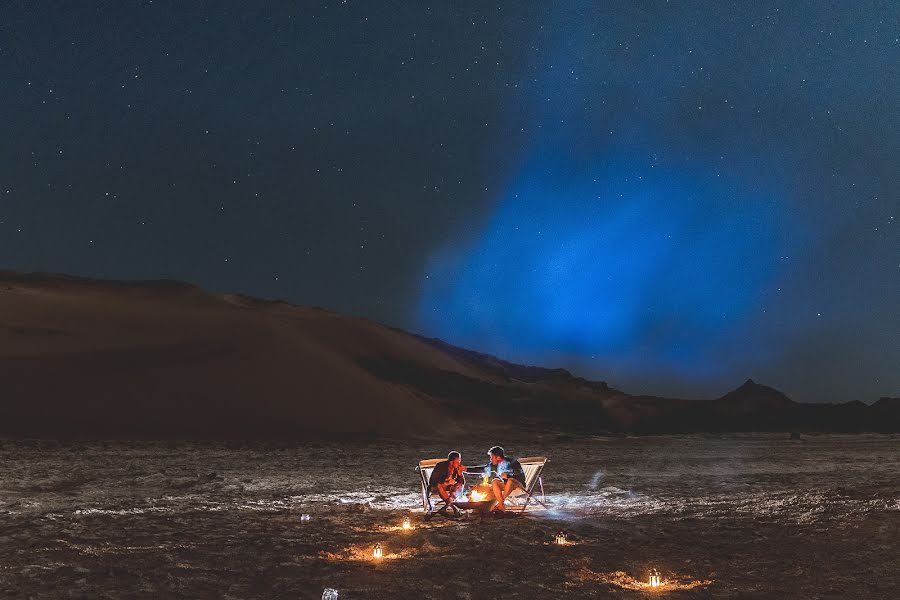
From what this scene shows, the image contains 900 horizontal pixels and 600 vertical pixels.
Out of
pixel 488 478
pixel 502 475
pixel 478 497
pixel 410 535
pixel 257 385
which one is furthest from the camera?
pixel 257 385

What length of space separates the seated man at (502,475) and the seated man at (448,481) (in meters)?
0.42

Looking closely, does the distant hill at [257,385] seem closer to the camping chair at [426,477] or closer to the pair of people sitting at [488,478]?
the camping chair at [426,477]

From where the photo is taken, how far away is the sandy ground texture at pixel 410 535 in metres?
7.81

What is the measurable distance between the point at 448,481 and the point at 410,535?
177 centimetres

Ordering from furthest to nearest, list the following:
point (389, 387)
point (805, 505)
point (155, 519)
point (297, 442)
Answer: point (389, 387), point (297, 442), point (805, 505), point (155, 519)

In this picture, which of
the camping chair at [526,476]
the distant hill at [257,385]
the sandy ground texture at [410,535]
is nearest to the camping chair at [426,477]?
the camping chair at [526,476]

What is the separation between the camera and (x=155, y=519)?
12.0 m

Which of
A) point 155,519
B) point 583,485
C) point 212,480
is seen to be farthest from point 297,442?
point 155,519

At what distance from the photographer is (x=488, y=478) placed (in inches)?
485

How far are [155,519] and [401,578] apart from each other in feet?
17.6

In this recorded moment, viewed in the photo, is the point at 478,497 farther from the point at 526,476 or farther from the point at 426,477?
the point at 526,476

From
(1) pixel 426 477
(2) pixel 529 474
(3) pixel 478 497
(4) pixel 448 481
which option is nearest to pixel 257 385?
(1) pixel 426 477

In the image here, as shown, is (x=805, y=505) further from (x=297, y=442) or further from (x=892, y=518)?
(x=297, y=442)

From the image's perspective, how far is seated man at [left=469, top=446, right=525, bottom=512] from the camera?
1223 cm
